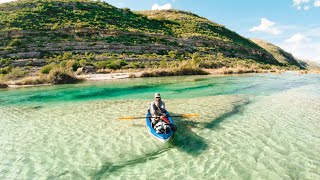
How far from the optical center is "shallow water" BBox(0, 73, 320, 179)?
10.1 meters

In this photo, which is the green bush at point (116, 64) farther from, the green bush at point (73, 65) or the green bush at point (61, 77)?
the green bush at point (61, 77)

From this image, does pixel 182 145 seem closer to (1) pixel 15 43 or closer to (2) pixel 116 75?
(2) pixel 116 75

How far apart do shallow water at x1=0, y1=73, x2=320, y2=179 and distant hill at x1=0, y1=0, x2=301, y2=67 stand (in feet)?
147

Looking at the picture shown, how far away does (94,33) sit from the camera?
75.6 m

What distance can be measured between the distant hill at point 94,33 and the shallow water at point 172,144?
44.9 meters

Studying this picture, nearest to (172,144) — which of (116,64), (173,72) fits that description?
(173,72)

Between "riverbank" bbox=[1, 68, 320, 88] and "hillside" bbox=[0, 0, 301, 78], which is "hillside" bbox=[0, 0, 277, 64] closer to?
"hillside" bbox=[0, 0, 301, 78]

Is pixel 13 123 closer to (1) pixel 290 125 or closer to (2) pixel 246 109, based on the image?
(2) pixel 246 109

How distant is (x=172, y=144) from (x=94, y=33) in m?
67.4

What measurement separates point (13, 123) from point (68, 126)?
4.35 metres

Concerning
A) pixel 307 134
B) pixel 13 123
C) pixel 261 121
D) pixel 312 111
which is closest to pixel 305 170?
pixel 307 134

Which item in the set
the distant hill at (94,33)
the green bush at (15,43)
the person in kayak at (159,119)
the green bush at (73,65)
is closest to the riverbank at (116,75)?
the green bush at (73,65)

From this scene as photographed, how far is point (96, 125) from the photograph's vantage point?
1684 centimetres

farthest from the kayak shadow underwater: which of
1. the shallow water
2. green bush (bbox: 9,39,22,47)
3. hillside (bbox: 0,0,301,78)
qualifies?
green bush (bbox: 9,39,22,47)
